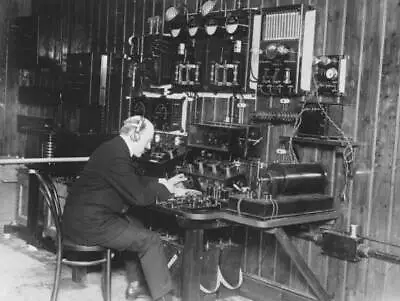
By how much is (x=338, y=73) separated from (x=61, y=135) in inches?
129

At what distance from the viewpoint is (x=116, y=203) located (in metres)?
3.86

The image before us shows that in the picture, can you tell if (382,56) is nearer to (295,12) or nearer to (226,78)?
(295,12)

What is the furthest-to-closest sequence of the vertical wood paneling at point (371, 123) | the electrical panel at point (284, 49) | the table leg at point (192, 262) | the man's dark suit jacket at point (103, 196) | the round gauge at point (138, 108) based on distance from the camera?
the round gauge at point (138, 108), the electrical panel at point (284, 49), the vertical wood paneling at point (371, 123), the table leg at point (192, 262), the man's dark suit jacket at point (103, 196)

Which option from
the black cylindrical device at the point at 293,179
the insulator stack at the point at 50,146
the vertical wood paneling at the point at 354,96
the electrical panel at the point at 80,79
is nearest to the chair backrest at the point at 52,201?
the black cylindrical device at the point at 293,179

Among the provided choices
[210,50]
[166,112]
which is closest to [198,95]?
[166,112]

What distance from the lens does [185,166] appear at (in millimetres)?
4902

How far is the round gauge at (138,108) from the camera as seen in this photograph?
19.3ft

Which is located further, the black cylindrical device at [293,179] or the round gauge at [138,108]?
the round gauge at [138,108]

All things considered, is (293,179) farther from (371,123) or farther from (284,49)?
(284,49)

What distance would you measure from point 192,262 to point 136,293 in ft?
3.26

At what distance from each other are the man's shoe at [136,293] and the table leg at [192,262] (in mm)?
812

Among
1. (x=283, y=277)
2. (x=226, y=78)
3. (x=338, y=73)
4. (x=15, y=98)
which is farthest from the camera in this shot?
(x=15, y=98)

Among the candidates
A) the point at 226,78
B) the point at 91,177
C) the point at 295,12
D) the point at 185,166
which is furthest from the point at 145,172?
the point at 295,12

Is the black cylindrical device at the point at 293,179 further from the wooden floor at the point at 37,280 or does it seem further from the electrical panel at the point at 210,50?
the wooden floor at the point at 37,280
